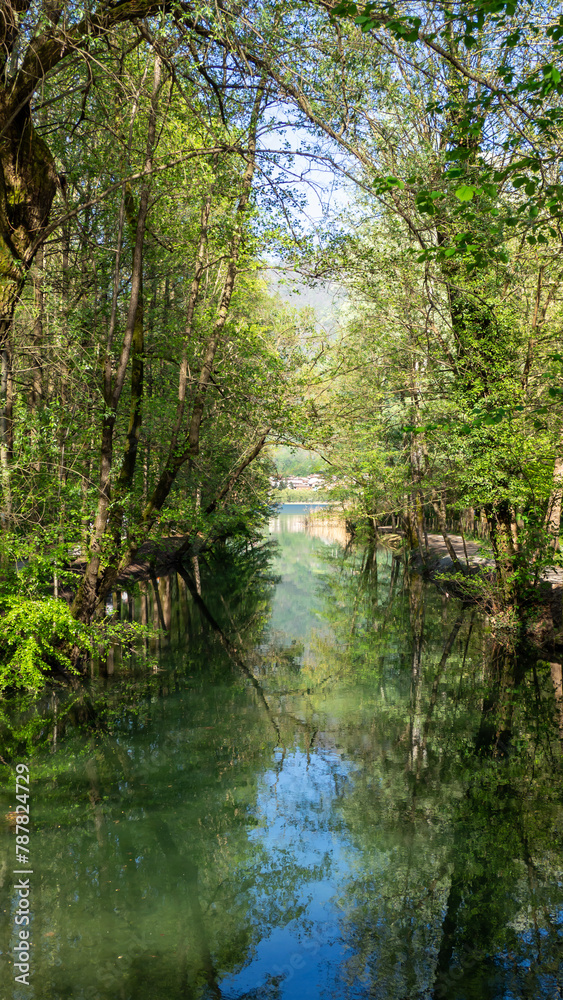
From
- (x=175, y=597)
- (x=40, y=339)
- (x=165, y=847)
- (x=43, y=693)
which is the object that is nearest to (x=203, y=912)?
(x=165, y=847)

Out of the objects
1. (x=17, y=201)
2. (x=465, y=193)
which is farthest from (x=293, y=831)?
(x=17, y=201)

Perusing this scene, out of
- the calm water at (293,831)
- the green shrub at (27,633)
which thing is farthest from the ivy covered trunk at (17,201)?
the calm water at (293,831)

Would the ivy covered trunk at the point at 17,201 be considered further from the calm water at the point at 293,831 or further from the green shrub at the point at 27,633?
the calm water at the point at 293,831

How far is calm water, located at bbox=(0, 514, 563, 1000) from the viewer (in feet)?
15.6

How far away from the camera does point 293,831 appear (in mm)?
6801

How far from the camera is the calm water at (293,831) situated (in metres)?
4.77

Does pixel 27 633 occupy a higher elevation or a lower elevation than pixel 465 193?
lower

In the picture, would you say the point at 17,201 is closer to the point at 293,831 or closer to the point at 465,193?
the point at 465,193

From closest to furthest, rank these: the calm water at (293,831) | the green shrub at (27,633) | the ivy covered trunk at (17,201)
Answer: the calm water at (293,831), the ivy covered trunk at (17,201), the green shrub at (27,633)

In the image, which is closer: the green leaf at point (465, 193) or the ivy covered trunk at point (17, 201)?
the green leaf at point (465, 193)

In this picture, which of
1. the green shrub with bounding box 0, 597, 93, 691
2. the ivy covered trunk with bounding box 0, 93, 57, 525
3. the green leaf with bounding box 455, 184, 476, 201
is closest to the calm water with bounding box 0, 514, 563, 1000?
the green shrub with bounding box 0, 597, 93, 691

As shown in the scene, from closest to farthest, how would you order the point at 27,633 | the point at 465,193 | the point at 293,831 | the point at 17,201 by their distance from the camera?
the point at 465,193, the point at 293,831, the point at 17,201, the point at 27,633

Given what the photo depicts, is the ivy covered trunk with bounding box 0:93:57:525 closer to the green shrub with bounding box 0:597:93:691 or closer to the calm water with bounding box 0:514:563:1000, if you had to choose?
the green shrub with bounding box 0:597:93:691

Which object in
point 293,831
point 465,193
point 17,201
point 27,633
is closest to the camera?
point 465,193
